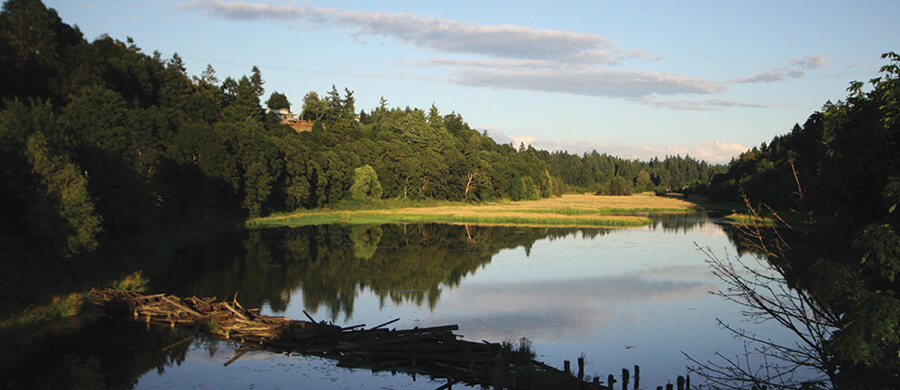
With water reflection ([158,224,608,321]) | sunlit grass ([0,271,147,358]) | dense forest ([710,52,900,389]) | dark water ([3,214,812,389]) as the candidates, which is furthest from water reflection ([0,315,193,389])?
dense forest ([710,52,900,389])

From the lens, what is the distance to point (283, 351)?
19500mm

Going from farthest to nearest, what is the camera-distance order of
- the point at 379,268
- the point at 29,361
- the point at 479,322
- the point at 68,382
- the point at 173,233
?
the point at 173,233 < the point at 379,268 < the point at 479,322 < the point at 29,361 < the point at 68,382

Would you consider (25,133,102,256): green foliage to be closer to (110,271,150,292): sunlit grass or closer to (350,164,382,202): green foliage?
(110,271,150,292): sunlit grass

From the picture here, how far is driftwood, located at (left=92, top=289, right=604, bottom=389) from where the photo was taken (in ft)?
55.6

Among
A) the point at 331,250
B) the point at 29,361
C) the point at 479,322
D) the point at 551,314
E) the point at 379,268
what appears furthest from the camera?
the point at 331,250

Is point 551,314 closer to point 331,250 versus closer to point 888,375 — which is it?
point 888,375

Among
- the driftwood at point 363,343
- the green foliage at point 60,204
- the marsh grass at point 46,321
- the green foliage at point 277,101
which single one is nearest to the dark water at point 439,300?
the driftwood at point 363,343

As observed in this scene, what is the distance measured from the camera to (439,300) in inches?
1105

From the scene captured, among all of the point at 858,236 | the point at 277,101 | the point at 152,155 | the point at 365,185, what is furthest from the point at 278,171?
the point at 277,101

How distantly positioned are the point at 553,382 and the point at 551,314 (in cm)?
1049

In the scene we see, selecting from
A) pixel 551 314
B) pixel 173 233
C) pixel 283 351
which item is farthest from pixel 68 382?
pixel 173 233

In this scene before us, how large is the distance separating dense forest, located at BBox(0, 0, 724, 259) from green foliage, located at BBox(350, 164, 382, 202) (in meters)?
0.20

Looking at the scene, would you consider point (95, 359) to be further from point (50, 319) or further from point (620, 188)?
point (620, 188)

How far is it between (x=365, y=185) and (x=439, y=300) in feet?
198
